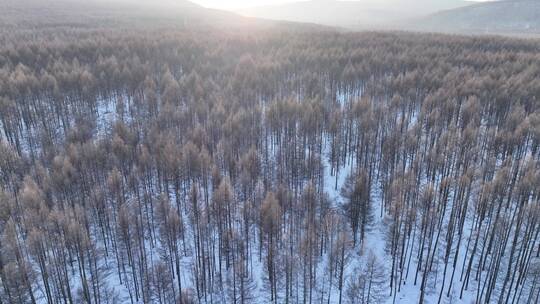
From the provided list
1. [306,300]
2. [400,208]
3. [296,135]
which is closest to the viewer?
[306,300]

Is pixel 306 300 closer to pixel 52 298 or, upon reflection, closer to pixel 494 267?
pixel 494 267

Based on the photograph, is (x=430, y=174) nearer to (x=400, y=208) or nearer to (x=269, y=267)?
(x=400, y=208)

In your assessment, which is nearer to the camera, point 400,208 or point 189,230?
point 400,208

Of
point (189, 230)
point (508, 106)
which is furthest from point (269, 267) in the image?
point (508, 106)

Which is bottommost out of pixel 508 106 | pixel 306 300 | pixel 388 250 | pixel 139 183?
→ pixel 306 300

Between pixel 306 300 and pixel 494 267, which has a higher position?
pixel 494 267

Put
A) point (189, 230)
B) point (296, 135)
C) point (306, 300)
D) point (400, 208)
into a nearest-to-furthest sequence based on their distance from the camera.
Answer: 1. point (306, 300)
2. point (400, 208)
3. point (189, 230)
4. point (296, 135)
